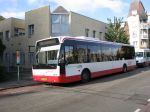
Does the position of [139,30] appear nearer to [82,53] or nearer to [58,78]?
[82,53]

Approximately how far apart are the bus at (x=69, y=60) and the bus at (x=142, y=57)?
14.5m

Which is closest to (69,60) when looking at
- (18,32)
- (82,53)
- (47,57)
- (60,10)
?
(47,57)

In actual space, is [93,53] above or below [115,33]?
below

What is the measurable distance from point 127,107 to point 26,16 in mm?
28473

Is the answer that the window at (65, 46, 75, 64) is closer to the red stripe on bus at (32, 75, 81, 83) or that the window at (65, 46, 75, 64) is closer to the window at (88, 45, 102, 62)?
the red stripe on bus at (32, 75, 81, 83)

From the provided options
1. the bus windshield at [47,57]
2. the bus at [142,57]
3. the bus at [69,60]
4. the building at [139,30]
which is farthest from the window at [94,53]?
the building at [139,30]

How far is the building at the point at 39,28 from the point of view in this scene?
32.0 metres

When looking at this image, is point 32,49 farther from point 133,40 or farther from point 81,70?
point 133,40

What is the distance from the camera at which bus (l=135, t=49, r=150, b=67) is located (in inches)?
1302

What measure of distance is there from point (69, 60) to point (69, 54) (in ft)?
1.18

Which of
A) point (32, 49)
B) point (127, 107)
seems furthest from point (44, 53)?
point (32, 49)

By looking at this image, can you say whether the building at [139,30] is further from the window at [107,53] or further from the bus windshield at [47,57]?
the bus windshield at [47,57]

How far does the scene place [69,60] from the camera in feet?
49.5

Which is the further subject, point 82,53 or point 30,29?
point 30,29
